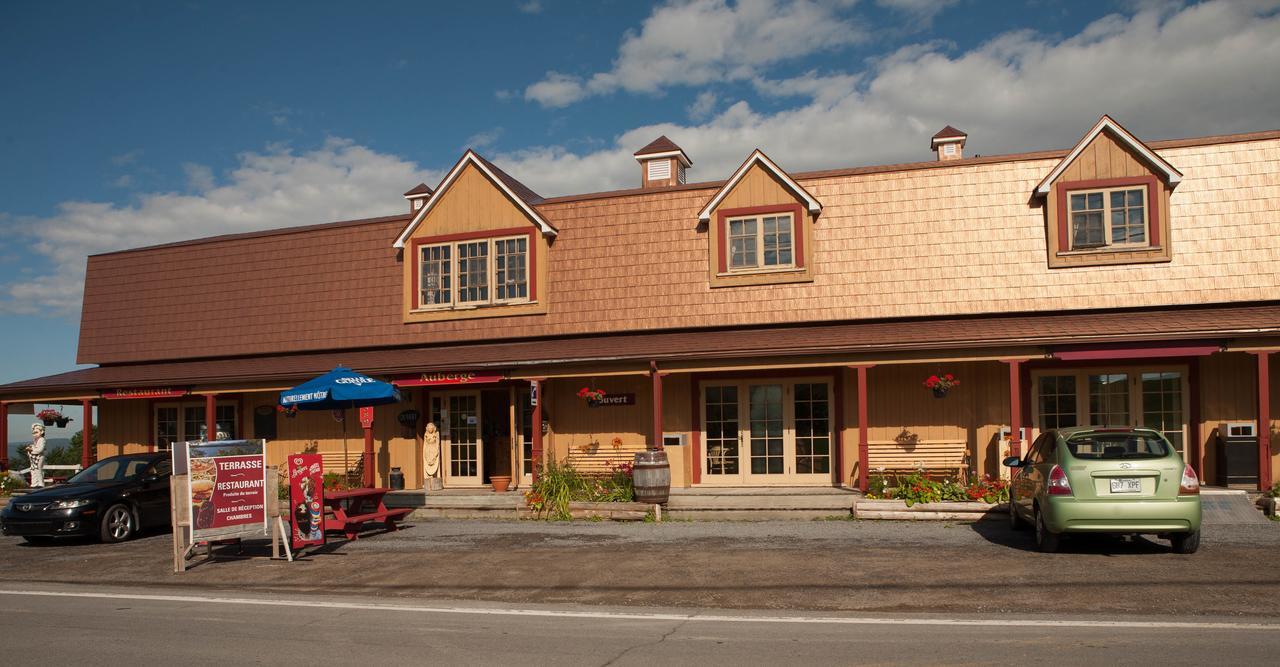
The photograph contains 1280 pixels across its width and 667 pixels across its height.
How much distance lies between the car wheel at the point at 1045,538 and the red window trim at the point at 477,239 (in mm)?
12153

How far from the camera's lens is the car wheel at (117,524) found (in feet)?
54.1

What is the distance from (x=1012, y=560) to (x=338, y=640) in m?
7.67

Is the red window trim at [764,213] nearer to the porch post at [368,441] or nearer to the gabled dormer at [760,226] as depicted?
the gabled dormer at [760,226]

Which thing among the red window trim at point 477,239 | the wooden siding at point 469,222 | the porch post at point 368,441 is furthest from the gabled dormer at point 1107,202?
the porch post at point 368,441

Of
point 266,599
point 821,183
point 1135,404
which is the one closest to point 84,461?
point 266,599

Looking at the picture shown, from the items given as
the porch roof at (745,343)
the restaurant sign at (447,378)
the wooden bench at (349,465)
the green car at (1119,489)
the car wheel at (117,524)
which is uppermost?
the porch roof at (745,343)

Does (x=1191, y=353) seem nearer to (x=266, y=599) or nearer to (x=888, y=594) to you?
(x=888, y=594)

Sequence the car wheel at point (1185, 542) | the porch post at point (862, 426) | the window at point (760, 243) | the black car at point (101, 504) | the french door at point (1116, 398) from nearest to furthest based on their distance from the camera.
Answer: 1. the car wheel at point (1185, 542)
2. the black car at point (101, 504)
3. the porch post at point (862, 426)
4. the french door at point (1116, 398)
5. the window at point (760, 243)

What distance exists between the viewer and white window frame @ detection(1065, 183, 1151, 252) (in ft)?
60.9

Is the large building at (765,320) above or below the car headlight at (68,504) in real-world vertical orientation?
above

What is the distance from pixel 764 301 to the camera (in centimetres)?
2019

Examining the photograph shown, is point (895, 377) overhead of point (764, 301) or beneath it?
beneath

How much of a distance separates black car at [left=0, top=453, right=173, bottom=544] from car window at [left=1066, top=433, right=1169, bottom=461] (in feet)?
48.1

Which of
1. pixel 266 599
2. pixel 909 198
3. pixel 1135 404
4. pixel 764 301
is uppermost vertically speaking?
pixel 909 198
